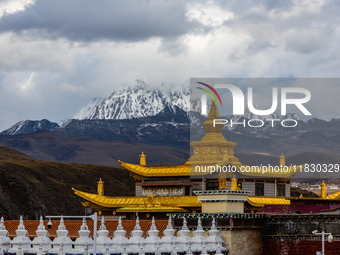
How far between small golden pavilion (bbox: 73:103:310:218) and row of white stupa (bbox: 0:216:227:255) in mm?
14736

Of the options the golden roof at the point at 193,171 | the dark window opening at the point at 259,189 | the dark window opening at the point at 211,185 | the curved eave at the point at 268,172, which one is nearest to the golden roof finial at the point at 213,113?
the golden roof at the point at 193,171

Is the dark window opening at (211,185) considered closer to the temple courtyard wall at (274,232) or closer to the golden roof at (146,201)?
the golden roof at (146,201)

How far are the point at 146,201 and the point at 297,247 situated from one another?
56.7ft

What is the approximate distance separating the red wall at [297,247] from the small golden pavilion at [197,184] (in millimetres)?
11471

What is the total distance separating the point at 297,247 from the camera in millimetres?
45844

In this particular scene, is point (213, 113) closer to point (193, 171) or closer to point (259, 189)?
point (193, 171)

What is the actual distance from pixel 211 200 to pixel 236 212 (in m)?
1.60

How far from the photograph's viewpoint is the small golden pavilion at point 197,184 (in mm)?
60344

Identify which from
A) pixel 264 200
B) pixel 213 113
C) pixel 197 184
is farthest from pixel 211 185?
pixel 213 113

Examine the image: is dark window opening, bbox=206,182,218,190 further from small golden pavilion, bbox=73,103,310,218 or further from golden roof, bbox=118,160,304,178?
golden roof, bbox=118,160,304,178

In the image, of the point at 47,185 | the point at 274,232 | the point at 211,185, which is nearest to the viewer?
the point at 274,232

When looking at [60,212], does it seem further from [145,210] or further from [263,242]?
[263,242]

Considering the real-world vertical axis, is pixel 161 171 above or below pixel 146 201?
above

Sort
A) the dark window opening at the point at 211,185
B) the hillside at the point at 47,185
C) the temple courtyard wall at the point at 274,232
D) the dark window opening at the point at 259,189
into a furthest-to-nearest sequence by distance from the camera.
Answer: the hillside at the point at 47,185
the dark window opening at the point at 259,189
the dark window opening at the point at 211,185
the temple courtyard wall at the point at 274,232
